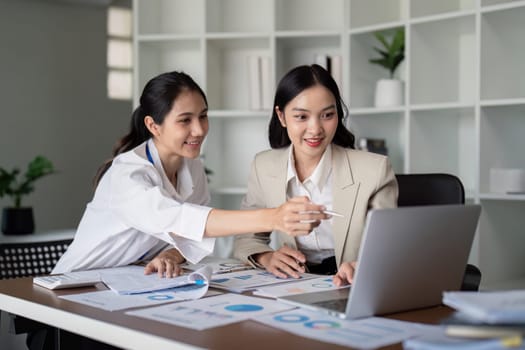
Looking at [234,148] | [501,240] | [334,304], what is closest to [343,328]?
[334,304]

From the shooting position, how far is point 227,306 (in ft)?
4.92

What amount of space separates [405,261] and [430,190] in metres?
1.13

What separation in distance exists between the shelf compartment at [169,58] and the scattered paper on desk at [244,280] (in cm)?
230

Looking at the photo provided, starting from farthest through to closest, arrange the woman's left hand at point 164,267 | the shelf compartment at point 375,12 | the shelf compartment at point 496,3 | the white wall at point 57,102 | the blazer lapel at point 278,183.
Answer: the white wall at point 57,102
the shelf compartment at point 375,12
the shelf compartment at point 496,3
the blazer lapel at point 278,183
the woman's left hand at point 164,267

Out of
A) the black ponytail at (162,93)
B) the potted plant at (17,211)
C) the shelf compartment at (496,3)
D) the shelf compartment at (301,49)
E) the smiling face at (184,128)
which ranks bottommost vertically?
the potted plant at (17,211)

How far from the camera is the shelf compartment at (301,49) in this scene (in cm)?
398

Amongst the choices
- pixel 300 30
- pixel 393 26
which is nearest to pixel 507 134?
pixel 393 26

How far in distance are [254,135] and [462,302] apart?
10.3 feet

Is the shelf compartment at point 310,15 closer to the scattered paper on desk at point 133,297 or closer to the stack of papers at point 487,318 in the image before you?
the scattered paper on desk at point 133,297

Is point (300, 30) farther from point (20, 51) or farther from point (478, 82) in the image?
point (20, 51)

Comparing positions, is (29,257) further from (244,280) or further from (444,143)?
(444,143)

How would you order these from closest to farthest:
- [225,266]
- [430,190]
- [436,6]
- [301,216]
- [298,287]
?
1. [301,216]
2. [298,287]
3. [225,266]
4. [430,190]
5. [436,6]

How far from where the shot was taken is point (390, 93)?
12.1ft

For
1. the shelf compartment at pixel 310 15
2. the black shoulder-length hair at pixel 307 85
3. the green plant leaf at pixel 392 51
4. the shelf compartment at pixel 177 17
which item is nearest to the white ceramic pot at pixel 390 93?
the green plant leaf at pixel 392 51
